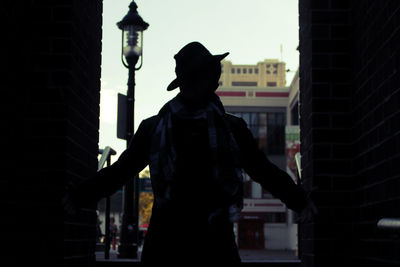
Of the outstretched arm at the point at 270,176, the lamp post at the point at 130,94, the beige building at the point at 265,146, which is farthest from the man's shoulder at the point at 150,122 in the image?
the beige building at the point at 265,146

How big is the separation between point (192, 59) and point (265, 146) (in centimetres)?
4494

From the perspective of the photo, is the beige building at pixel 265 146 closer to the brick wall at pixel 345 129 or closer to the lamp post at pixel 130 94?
the lamp post at pixel 130 94

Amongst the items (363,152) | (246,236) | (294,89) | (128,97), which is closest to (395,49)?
(363,152)

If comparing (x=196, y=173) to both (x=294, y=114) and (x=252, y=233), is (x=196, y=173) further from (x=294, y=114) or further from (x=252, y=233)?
(x=252, y=233)

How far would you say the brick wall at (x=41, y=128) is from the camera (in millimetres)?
3939

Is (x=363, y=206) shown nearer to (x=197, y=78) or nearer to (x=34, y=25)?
(x=197, y=78)

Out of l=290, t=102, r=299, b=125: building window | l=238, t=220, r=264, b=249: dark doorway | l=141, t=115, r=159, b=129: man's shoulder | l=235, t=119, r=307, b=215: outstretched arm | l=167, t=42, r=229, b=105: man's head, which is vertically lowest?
l=238, t=220, r=264, b=249: dark doorway

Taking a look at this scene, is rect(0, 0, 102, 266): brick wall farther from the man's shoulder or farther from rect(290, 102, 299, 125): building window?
rect(290, 102, 299, 125): building window

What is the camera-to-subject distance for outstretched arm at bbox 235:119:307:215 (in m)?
3.03

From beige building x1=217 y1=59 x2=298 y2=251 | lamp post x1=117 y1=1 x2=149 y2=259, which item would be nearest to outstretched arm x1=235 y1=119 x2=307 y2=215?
lamp post x1=117 y1=1 x2=149 y2=259

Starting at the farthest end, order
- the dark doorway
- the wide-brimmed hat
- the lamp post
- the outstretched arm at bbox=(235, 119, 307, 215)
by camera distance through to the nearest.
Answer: the dark doorway → the lamp post → the outstretched arm at bbox=(235, 119, 307, 215) → the wide-brimmed hat

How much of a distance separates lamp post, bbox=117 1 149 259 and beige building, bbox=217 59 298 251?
29104 mm

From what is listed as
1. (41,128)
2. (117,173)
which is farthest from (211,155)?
(41,128)

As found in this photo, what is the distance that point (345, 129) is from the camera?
4.45 metres
